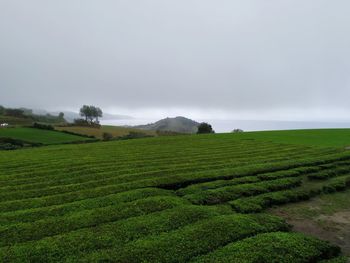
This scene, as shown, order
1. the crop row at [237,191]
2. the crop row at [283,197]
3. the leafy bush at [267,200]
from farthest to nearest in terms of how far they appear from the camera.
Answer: the crop row at [237,191]
the crop row at [283,197]
the leafy bush at [267,200]

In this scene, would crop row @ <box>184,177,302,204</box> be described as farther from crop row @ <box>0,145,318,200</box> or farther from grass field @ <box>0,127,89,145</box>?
grass field @ <box>0,127,89,145</box>

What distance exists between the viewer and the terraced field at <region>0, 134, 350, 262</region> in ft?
28.7

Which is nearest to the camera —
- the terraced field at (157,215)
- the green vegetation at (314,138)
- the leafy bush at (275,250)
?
the leafy bush at (275,250)

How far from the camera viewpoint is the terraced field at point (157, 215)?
8750mm

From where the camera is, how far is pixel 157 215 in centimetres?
1140

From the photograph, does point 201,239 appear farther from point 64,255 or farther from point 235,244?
point 64,255

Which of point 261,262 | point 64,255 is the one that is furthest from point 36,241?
point 261,262

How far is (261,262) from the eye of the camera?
27.5 feet

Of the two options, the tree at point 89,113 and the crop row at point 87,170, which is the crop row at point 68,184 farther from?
the tree at point 89,113

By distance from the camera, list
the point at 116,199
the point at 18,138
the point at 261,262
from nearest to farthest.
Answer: the point at 261,262 < the point at 116,199 < the point at 18,138

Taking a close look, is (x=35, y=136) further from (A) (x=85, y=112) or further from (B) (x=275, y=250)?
(A) (x=85, y=112)

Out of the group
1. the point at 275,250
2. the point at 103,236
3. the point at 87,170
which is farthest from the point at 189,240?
the point at 87,170

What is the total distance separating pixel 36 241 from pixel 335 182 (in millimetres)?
17150

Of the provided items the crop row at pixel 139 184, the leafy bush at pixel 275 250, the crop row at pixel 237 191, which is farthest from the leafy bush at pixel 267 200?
the crop row at pixel 139 184
